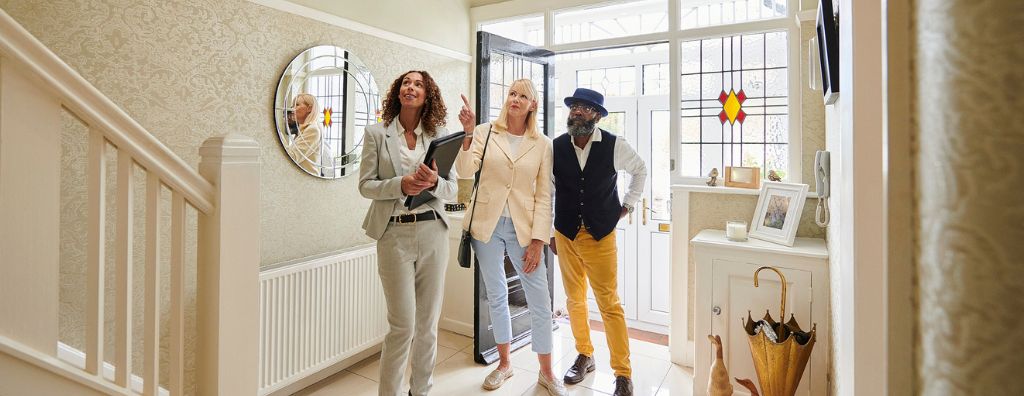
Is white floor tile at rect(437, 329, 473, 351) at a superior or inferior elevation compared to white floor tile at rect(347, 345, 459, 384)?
superior

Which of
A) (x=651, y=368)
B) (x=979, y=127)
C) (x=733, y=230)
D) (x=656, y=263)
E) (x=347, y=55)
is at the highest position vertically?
(x=347, y=55)

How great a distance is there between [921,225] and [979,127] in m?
0.10

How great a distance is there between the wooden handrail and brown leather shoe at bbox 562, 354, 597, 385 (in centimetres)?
209

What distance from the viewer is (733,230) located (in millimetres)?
2527

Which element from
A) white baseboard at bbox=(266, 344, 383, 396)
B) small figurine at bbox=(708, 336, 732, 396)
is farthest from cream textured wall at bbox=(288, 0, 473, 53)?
small figurine at bbox=(708, 336, 732, 396)

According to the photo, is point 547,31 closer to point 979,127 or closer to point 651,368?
point 651,368

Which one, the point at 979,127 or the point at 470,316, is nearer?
the point at 979,127

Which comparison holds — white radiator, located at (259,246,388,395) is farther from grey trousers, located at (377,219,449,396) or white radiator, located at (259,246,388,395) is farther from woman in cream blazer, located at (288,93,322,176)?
grey trousers, located at (377,219,449,396)

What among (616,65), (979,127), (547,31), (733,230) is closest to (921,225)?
(979,127)

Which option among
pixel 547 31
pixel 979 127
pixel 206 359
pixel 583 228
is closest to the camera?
pixel 979 127

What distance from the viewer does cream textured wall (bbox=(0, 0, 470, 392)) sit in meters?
1.84

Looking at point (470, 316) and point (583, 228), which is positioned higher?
point (583, 228)

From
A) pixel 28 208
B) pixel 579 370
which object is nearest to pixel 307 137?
pixel 28 208

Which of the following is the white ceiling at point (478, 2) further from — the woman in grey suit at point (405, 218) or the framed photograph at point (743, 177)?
the framed photograph at point (743, 177)
